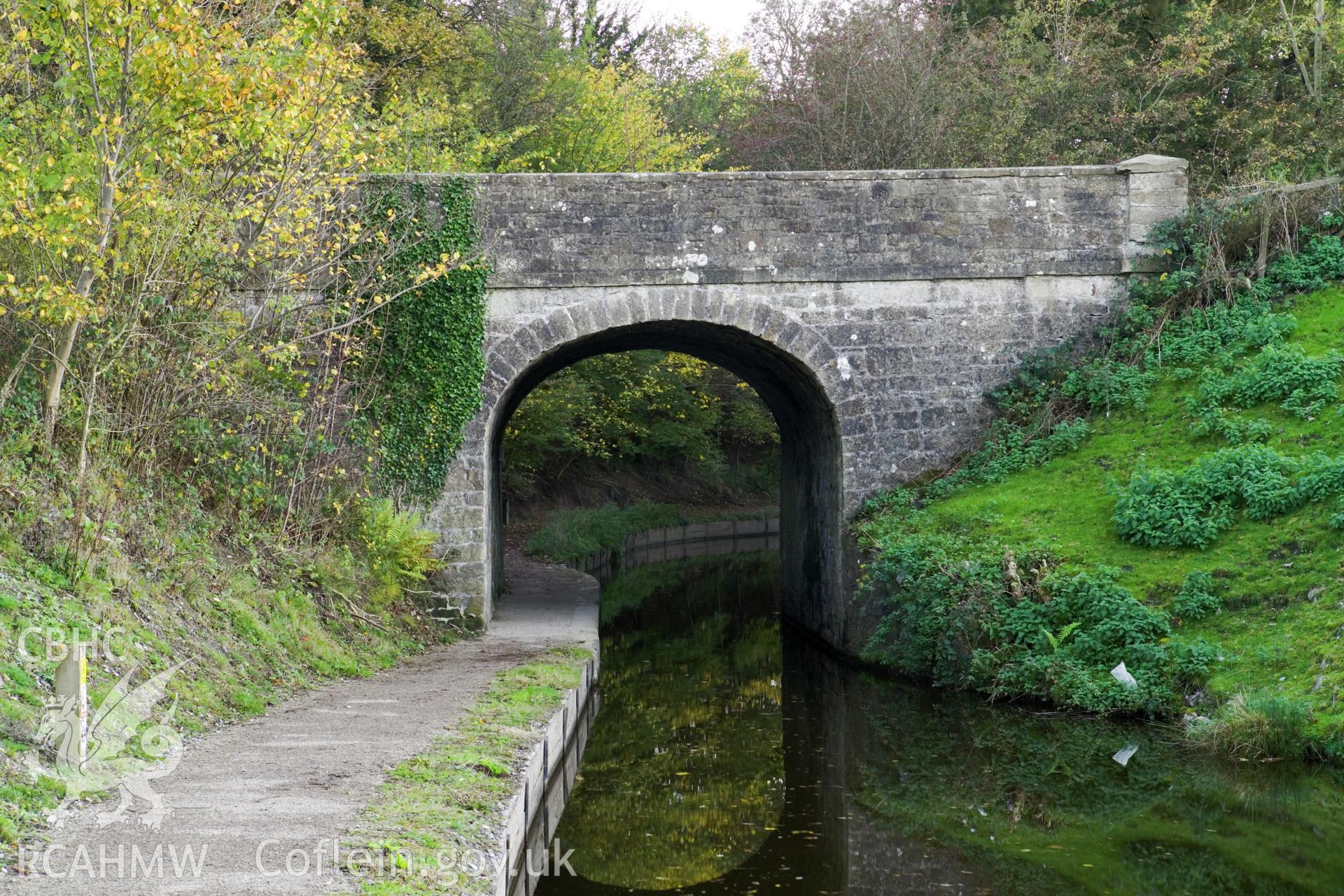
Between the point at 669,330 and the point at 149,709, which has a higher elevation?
the point at 669,330

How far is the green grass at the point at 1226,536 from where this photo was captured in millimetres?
8586

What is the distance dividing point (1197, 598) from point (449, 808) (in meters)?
6.33

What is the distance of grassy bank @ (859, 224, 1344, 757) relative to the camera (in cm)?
880

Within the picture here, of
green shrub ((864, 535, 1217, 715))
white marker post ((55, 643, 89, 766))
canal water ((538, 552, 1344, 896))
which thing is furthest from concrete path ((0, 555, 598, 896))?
green shrub ((864, 535, 1217, 715))

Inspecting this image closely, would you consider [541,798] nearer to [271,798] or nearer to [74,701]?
[271,798]

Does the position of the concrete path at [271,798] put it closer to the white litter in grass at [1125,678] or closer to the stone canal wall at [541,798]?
the stone canal wall at [541,798]

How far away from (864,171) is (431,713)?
23.3 feet

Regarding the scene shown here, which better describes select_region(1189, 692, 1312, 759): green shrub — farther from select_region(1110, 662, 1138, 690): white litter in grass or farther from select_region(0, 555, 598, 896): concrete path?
select_region(0, 555, 598, 896): concrete path

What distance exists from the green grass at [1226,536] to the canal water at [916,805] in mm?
870

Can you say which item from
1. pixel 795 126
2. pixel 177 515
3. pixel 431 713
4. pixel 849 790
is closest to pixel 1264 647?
pixel 849 790

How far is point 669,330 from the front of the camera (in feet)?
44.3

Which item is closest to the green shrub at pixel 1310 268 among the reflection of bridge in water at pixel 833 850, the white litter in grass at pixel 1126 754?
the white litter in grass at pixel 1126 754

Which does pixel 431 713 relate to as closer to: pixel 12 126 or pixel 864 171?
pixel 12 126

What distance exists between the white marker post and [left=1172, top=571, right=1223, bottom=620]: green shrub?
296 inches
